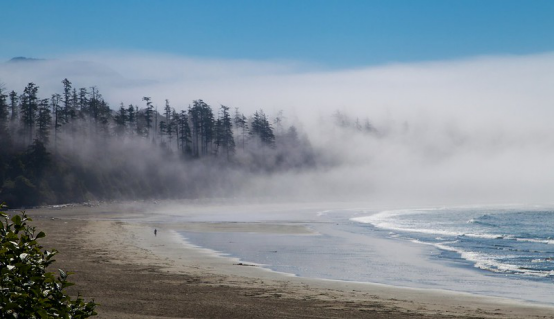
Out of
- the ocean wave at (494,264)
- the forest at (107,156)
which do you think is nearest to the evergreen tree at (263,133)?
the forest at (107,156)

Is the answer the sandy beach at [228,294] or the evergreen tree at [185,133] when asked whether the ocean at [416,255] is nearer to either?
the sandy beach at [228,294]

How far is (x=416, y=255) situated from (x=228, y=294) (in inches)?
780

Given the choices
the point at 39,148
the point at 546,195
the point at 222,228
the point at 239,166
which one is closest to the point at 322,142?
the point at 239,166

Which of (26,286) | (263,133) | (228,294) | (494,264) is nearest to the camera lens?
(26,286)

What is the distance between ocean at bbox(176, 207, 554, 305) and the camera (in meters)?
27.1

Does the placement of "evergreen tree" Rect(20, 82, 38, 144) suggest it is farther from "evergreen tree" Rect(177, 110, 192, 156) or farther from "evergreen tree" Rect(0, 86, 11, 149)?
"evergreen tree" Rect(177, 110, 192, 156)

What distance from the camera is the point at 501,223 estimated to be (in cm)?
6794

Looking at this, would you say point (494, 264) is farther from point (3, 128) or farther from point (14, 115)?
point (14, 115)

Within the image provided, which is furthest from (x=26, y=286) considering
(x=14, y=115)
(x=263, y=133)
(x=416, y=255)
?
(x=263, y=133)

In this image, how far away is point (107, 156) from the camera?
11131cm

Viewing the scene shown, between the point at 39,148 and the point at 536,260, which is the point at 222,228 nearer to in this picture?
the point at 536,260

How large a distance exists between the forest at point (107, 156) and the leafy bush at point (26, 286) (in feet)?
274

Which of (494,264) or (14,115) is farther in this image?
(14,115)

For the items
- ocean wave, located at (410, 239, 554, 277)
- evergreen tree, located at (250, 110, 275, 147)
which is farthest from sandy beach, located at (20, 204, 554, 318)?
evergreen tree, located at (250, 110, 275, 147)
